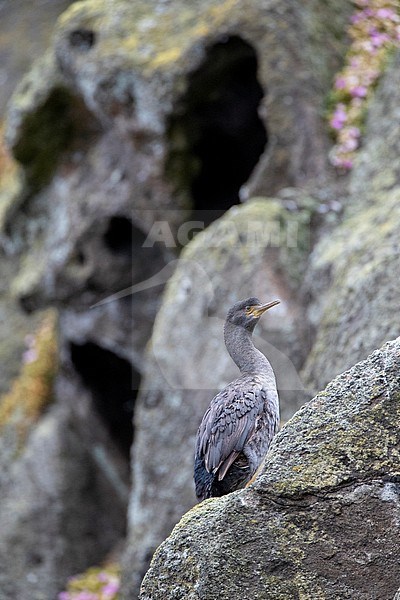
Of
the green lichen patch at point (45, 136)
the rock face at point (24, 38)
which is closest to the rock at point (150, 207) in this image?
the green lichen patch at point (45, 136)

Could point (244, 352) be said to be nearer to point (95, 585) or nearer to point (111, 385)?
point (95, 585)

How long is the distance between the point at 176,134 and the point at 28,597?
6125 mm

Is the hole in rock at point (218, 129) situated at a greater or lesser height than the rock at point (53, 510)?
greater

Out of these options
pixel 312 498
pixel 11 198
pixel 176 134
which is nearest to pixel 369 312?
pixel 312 498

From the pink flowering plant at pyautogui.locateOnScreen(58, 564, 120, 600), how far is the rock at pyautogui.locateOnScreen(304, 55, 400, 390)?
473 cm

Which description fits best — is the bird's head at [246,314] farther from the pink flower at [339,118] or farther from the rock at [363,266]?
the pink flower at [339,118]

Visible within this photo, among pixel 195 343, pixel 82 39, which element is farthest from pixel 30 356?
pixel 195 343

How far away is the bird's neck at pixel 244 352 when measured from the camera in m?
6.16

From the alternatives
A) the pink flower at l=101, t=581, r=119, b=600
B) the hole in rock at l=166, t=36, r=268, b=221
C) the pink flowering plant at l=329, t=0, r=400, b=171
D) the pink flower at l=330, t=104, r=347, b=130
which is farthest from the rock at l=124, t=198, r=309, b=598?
the hole in rock at l=166, t=36, r=268, b=221

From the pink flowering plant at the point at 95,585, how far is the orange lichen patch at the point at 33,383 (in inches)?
80.6

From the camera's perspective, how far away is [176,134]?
1085cm

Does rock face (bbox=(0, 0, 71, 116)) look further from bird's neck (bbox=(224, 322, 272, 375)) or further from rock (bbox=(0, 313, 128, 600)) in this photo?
bird's neck (bbox=(224, 322, 272, 375))

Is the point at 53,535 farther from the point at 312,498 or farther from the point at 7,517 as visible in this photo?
the point at 312,498

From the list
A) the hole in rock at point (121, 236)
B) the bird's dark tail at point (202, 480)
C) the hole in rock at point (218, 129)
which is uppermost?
the bird's dark tail at point (202, 480)
